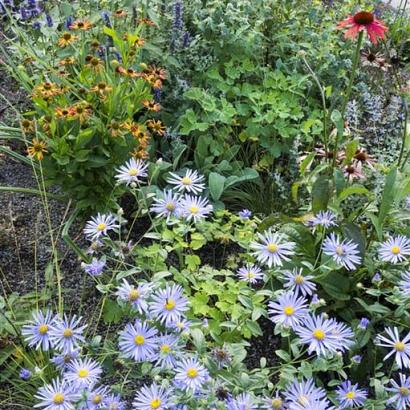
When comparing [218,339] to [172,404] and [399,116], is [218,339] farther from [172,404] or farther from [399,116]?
[399,116]

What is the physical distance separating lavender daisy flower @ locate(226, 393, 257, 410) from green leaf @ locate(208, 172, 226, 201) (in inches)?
38.6

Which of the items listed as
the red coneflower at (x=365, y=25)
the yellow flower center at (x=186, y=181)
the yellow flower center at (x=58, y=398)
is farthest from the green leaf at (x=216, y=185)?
the yellow flower center at (x=58, y=398)

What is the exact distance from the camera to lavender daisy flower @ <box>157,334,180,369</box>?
1376 millimetres

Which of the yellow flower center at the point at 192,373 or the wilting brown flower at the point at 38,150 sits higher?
the wilting brown flower at the point at 38,150

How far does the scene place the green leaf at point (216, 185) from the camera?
224 cm

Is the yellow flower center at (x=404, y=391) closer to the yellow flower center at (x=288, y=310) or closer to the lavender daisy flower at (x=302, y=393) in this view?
the lavender daisy flower at (x=302, y=393)

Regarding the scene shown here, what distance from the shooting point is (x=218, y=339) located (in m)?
1.67

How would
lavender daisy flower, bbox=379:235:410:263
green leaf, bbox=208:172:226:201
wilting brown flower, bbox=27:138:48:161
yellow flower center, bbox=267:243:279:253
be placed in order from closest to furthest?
yellow flower center, bbox=267:243:279:253 → lavender daisy flower, bbox=379:235:410:263 → wilting brown flower, bbox=27:138:48:161 → green leaf, bbox=208:172:226:201

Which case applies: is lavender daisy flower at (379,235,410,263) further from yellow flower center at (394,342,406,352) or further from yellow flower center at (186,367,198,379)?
yellow flower center at (186,367,198,379)

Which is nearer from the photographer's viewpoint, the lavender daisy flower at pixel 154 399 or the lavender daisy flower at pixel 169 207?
the lavender daisy flower at pixel 154 399

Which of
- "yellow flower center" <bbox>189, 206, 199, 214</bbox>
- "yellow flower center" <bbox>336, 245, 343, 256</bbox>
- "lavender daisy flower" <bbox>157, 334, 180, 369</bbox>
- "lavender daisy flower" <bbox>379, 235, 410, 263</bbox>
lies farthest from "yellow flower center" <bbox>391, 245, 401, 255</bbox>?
"lavender daisy flower" <bbox>157, 334, 180, 369</bbox>

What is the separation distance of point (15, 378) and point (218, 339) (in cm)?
65

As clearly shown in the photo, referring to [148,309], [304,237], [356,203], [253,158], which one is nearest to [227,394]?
[148,309]

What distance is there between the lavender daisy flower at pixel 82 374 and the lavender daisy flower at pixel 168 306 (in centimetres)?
18
